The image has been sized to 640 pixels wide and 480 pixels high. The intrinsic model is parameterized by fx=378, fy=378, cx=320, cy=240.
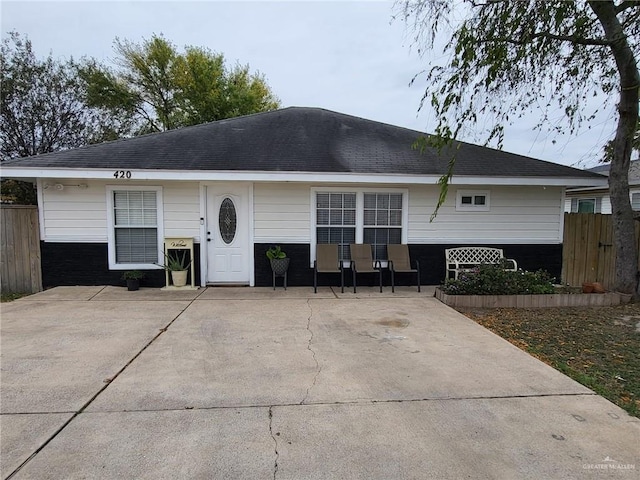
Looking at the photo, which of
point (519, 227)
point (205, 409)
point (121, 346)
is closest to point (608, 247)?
point (519, 227)

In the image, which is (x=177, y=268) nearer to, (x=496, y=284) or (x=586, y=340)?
(x=496, y=284)

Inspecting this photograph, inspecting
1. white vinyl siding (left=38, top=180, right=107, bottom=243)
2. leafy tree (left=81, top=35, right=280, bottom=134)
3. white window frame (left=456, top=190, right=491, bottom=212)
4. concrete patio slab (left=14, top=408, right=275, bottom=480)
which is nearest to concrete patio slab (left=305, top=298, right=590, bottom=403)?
concrete patio slab (left=14, top=408, right=275, bottom=480)

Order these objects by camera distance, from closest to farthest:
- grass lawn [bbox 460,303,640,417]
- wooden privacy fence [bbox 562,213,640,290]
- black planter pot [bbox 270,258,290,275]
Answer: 1. grass lawn [bbox 460,303,640,417]
2. black planter pot [bbox 270,258,290,275]
3. wooden privacy fence [bbox 562,213,640,290]

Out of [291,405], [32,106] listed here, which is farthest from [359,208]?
[32,106]

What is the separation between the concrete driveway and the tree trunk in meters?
3.71

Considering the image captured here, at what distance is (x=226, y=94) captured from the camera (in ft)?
68.7

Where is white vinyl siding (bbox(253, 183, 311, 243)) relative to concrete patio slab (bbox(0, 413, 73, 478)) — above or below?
above

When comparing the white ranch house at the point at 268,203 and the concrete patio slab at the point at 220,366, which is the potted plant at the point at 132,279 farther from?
the concrete patio slab at the point at 220,366

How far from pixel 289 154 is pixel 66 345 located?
4.99 m

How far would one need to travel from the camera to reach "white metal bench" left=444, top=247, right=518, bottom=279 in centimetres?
785

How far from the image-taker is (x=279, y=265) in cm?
747

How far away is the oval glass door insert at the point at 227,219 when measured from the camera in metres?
7.67

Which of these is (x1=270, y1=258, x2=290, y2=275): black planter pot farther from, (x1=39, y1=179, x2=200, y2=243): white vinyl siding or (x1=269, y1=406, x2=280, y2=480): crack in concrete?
(x1=269, y1=406, x2=280, y2=480): crack in concrete

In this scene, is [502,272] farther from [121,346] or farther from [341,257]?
[121,346]
